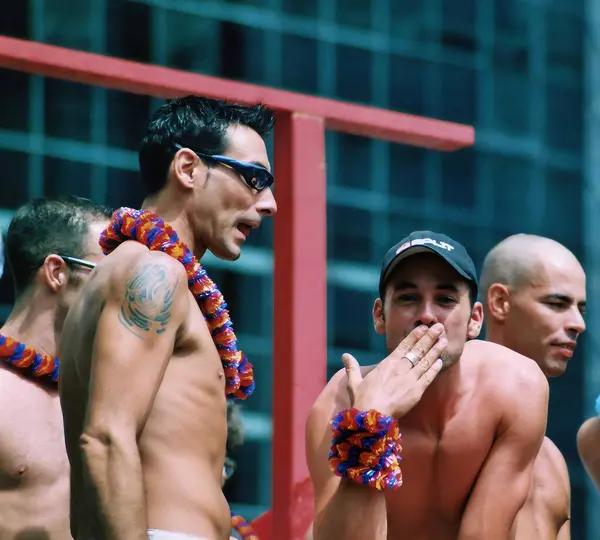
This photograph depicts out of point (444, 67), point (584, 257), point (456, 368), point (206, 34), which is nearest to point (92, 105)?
point (206, 34)

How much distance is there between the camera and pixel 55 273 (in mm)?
6066

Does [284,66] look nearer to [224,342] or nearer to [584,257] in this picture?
[584,257]

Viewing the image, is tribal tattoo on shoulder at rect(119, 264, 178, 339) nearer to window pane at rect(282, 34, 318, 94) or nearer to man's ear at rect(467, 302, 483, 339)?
man's ear at rect(467, 302, 483, 339)

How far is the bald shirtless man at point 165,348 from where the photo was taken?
4.43 metres

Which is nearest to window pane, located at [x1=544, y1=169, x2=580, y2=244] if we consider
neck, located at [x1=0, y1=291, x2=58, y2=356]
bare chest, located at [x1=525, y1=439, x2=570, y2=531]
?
bare chest, located at [x1=525, y1=439, x2=570, y2=531]

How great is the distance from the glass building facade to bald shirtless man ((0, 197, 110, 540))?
9902mm

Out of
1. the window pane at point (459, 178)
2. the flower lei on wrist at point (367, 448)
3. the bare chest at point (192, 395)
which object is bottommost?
the flower lei on wrist at point (367, 448)

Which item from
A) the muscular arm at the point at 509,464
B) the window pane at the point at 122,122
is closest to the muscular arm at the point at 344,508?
the muscular arm at the point at 509,464

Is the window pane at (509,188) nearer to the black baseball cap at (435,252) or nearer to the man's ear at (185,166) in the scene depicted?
the black baseball cap at (435,252)

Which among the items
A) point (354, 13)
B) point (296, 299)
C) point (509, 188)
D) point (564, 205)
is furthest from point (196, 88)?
point (564, 205)

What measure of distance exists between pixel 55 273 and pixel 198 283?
1280 mm

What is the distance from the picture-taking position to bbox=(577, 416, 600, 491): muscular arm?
705cm

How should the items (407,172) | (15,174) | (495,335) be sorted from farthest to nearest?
(407,172), (15,174), (495,335)

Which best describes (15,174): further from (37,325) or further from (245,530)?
(37,325)
